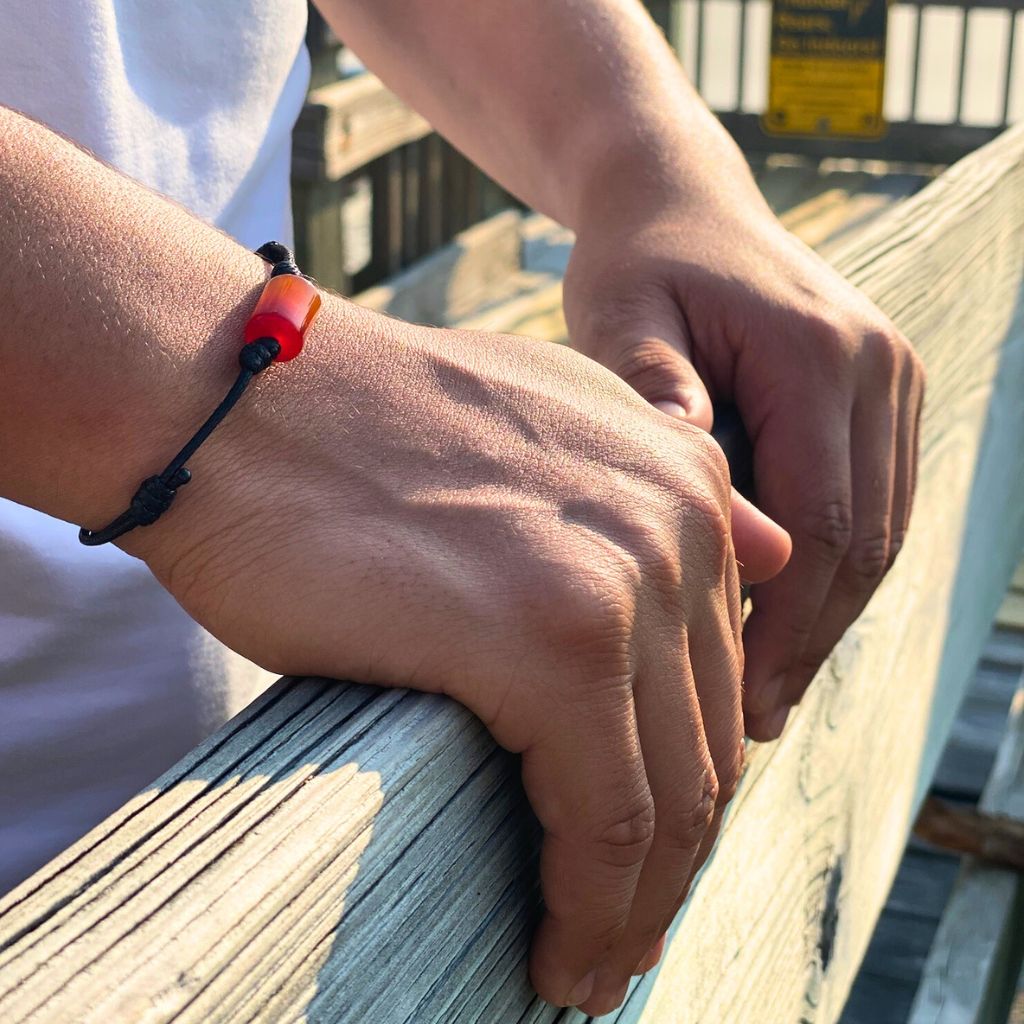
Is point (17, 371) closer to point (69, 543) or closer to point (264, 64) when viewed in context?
point (69, 543)

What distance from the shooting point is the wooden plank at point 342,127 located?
3.94m

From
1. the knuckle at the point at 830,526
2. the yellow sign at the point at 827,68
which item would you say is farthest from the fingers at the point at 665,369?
the yellow sign at the point at 827,68

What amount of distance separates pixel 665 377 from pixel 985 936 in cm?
173

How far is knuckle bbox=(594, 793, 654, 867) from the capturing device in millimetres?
665

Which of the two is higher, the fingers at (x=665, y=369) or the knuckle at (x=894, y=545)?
the fingers at (x=665, y=369)

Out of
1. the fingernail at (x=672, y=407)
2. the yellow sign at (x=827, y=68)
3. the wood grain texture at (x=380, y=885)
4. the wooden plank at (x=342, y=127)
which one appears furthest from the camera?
the yellow sign at (x=827, y=68)

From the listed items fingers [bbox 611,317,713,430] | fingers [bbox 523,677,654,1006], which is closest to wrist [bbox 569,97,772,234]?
fingers [bbox 611,317,713,430]

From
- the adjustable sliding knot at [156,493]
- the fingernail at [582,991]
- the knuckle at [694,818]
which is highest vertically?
the adjustable sliding knot at [156,493]

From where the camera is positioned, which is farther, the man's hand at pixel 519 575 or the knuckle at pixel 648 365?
the knuckle at pixel 648 365

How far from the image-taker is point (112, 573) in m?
1.05

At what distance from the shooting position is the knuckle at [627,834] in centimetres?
66

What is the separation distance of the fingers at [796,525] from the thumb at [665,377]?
0.23 feet

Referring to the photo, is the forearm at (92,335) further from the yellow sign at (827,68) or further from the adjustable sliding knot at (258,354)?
the yellow sign at (827,68)

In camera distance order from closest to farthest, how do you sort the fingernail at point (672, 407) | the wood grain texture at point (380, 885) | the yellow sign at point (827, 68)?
the wood grain texture at point (380, 885), the fingernail at point (672, 407), the yellow sign at point (827, 68)
